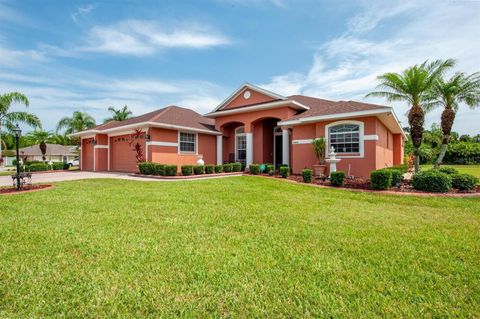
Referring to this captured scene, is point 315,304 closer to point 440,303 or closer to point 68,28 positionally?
point 440,303

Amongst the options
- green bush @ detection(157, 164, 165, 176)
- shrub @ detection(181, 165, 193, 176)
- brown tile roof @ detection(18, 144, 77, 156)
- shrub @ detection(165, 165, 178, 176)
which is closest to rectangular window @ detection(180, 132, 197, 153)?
shrub @ detection(181, 165, 193, 176)

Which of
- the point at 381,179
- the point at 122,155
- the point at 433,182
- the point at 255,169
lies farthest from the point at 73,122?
the point at 433,182

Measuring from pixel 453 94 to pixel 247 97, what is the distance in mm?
13163

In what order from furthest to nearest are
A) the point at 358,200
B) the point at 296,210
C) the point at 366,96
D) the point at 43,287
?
the point at 366,96 → the point at 358,200 → the point at 296,210 → the point at 43,287

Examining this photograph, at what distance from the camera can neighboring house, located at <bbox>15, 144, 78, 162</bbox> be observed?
5400 centimetres

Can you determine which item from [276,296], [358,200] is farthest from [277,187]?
[276,296]

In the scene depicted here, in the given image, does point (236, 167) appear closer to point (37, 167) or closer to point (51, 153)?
point (37, 167)

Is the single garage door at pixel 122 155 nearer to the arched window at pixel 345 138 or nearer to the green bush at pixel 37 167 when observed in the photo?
the green bush at pixel 37 167

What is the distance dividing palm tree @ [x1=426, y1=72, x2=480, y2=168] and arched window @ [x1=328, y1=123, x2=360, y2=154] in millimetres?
5399

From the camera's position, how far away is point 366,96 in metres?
15.6

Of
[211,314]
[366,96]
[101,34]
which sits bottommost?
[211,314]

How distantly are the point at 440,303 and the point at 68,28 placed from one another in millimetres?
14709

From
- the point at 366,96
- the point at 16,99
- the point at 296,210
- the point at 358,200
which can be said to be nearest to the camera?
the point at 296,210

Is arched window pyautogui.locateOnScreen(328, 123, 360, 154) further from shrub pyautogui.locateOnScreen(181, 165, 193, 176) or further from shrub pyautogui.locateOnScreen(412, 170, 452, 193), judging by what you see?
shrub pyautogui.locateOnScreen(181, 165, 193, 176)
